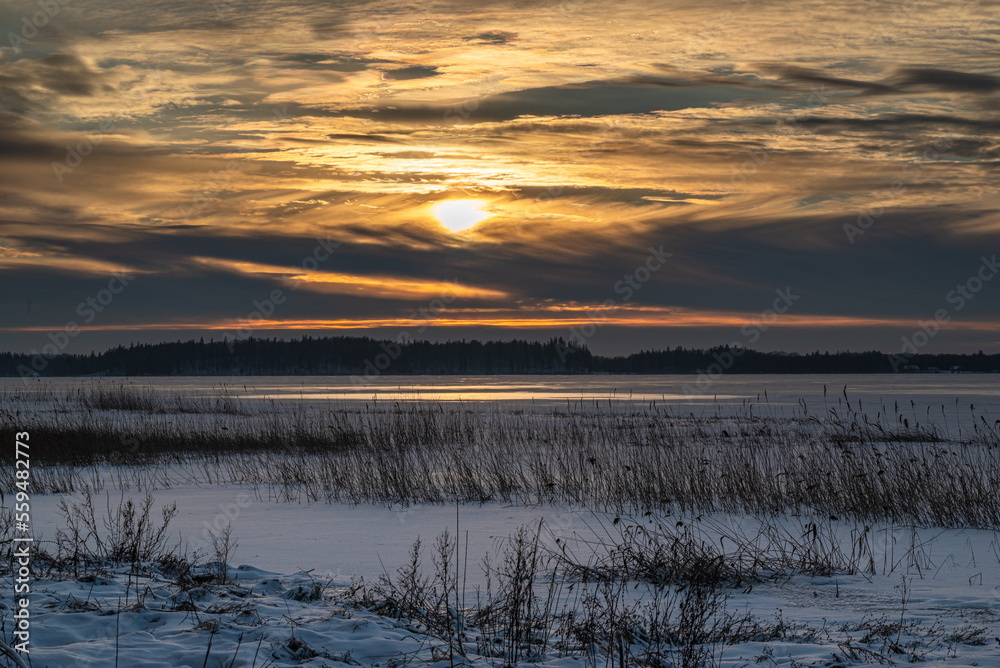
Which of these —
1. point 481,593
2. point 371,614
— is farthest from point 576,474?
point 371,614

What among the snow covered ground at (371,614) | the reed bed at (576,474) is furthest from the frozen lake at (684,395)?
the snow covered ground at (371,614)

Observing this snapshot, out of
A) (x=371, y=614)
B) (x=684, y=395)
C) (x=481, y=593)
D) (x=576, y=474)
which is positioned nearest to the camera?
(x=371, y=614)

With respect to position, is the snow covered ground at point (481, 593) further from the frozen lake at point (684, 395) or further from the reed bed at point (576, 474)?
the frozen lake at point (684, 395)

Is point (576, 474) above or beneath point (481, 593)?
above

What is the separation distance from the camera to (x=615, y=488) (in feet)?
44.9

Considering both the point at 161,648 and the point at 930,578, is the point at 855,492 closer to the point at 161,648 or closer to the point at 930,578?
the point at 930,578

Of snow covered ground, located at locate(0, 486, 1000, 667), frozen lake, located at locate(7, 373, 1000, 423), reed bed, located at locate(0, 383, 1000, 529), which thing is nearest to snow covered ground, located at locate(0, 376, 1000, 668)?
snow covered ground, located at locate(0, 486, 1000, 667)

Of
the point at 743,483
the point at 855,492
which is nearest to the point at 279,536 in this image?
the point at 743,483

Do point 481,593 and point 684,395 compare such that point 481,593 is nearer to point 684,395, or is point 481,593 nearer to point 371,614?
point 371,614

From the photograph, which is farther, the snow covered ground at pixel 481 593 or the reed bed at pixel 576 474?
the reed bed at pixel 576 474

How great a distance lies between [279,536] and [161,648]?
5.75 m

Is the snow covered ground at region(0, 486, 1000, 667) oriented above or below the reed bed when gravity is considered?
below

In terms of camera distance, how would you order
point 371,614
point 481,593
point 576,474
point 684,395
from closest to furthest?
point 371,614
point 481,593
point 576,474
point 684,395

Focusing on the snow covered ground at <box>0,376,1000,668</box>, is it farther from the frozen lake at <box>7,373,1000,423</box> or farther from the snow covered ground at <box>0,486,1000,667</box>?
the frozen lake at <box>7,373,1000,423</box>
